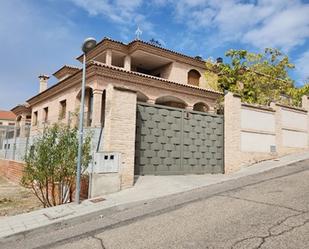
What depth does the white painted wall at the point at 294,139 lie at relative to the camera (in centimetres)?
1241

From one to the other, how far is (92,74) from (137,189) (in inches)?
343

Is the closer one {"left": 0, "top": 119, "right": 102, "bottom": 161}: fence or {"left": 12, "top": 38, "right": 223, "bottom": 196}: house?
{"left": 12, "top": 38, "right": 223, "bottom": 196}: house

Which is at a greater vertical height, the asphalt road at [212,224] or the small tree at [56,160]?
the small tree at [56,160]

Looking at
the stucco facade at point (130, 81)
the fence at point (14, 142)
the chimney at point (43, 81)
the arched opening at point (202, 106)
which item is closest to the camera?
the fence at point (14, 142)

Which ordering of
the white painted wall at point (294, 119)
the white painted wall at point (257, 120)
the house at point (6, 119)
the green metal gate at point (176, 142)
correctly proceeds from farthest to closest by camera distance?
the house at point (6, 119) → the white painted wall at point (294, 119) → the white painted wall at point (257, 120) → the green metal gate at point (176, 142)

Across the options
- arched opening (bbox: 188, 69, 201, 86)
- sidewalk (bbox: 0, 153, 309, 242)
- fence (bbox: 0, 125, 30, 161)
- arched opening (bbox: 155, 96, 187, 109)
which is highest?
arched opening (bbox: 188, 69, 201, 86)

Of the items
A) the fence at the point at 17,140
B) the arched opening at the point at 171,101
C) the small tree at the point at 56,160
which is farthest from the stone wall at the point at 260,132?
the fence at the point at 17,140

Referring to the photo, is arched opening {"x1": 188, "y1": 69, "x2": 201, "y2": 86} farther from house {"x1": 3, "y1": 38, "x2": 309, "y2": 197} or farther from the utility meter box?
the utility meter box

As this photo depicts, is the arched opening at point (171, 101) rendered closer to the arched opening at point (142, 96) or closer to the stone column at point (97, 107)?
the arched opening at point (142, 96)

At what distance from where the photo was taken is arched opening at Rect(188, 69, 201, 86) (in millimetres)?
20500

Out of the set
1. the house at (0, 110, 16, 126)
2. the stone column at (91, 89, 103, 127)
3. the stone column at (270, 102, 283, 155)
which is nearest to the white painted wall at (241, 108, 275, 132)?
the stone column at (270, 102, 283, 155)

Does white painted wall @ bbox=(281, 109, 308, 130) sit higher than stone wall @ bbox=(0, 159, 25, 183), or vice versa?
white painted wall @ bbox=(281, 109, 308, 130)

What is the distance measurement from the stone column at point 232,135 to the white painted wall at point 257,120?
395 millimetres

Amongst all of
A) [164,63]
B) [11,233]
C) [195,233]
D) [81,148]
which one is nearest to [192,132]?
[81,148]
